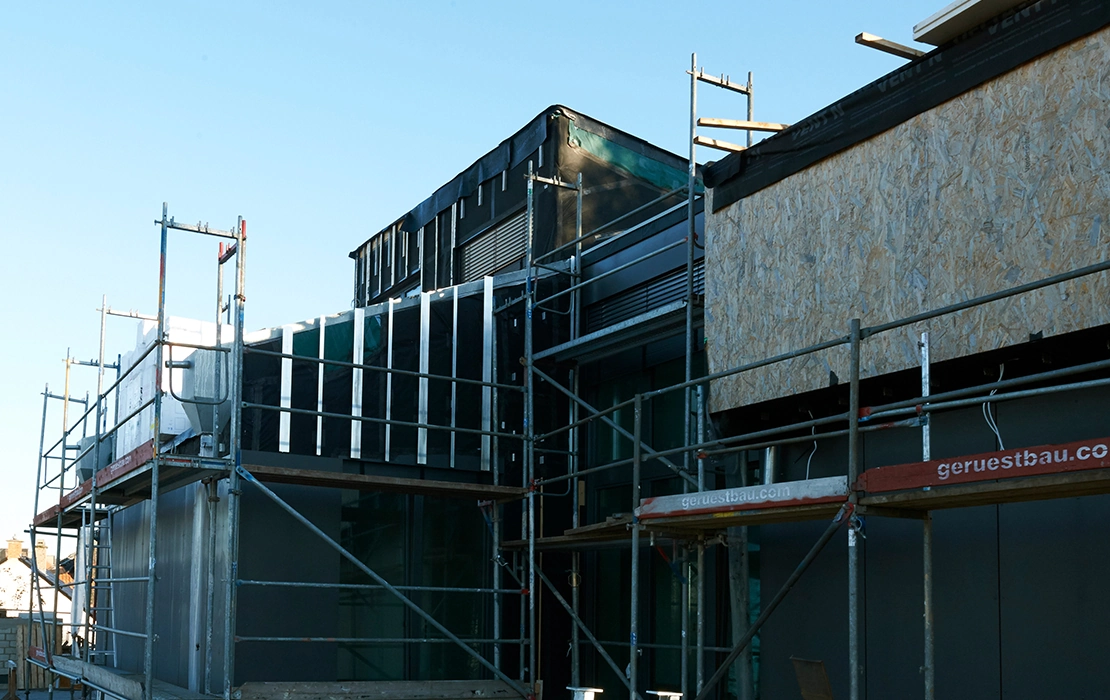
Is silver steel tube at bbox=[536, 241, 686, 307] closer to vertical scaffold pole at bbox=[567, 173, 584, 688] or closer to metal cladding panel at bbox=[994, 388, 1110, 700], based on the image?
vertical scaffold pole at bbox=[567, 173, 584, 688]

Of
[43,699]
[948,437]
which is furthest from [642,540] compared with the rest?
[43,699]

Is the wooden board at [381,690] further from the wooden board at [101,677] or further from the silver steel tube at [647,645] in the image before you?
the wooden board at [101,677]

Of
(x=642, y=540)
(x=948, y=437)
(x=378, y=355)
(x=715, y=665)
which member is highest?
(x=378, y=355)

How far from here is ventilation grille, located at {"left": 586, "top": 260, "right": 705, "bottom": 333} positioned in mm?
12570

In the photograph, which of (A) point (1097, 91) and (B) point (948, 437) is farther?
(B) point (948, 437)

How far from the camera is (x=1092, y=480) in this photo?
20.0ft

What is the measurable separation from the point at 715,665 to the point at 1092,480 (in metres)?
5.83

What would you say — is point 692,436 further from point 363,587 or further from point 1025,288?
point 1025,288

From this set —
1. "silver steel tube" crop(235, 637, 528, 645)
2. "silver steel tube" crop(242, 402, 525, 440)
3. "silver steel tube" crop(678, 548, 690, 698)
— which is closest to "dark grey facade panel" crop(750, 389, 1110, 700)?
"silver steel tube" crop(678, 548, 690, 698)

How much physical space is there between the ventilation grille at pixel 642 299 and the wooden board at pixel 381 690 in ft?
14.4

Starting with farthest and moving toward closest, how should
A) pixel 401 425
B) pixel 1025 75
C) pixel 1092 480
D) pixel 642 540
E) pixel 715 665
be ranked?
pixel 401 425 → pixel 642 540 → pixel 715 665 → pixel 1025 75 → pixel 1092 480

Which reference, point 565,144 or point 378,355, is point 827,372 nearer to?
point 378,355

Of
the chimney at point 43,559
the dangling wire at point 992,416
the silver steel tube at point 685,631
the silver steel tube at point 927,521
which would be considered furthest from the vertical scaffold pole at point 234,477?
the chimney at point 43,559

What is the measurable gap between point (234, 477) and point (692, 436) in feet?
15.0
